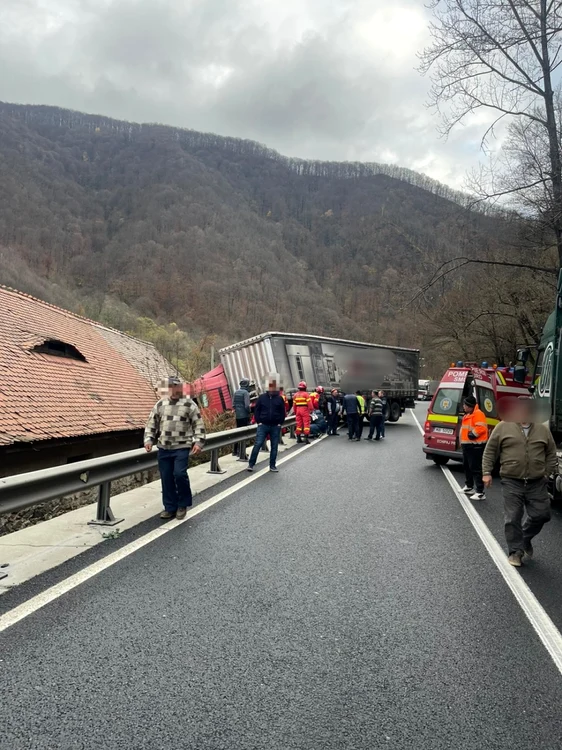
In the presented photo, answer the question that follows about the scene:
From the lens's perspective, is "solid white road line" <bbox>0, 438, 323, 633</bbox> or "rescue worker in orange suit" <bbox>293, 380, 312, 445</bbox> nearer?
"solid white road line" <bbox>0, 438, 323, 633</bbox>

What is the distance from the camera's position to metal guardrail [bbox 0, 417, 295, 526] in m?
4.55

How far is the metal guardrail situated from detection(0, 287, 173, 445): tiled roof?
9.04m

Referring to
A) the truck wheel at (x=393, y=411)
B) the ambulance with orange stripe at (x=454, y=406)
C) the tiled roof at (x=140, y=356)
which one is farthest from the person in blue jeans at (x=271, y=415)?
the tiled roof at (x=140, y=356)

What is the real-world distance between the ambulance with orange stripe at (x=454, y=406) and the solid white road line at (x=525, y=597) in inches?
188

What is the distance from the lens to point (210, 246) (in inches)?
5138

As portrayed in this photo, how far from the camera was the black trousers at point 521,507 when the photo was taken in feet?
16.9

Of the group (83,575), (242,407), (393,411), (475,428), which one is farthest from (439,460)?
(393,411)

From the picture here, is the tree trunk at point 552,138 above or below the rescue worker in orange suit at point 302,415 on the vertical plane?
above

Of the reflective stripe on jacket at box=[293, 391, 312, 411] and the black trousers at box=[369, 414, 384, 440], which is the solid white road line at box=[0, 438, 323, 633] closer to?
the reflective stripe on jacket at box=[293, 391, 312, 411]

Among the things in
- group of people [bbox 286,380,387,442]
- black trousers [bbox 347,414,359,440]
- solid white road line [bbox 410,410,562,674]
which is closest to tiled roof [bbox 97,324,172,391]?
group of people [bbox 286,380,387,442]

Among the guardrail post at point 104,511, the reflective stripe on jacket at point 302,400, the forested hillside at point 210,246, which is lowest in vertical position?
the guardrail post at point 104,511

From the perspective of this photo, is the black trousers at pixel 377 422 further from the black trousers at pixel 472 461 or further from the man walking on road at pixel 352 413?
the black trousers at pixel 472 461

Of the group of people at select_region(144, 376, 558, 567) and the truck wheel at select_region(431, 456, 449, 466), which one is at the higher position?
the group of people at select_region(144, 376, 558, 567)

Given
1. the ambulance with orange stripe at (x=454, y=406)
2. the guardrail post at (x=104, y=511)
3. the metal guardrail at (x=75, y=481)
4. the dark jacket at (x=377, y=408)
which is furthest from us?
the dark jacket at (x=377, y=408)
